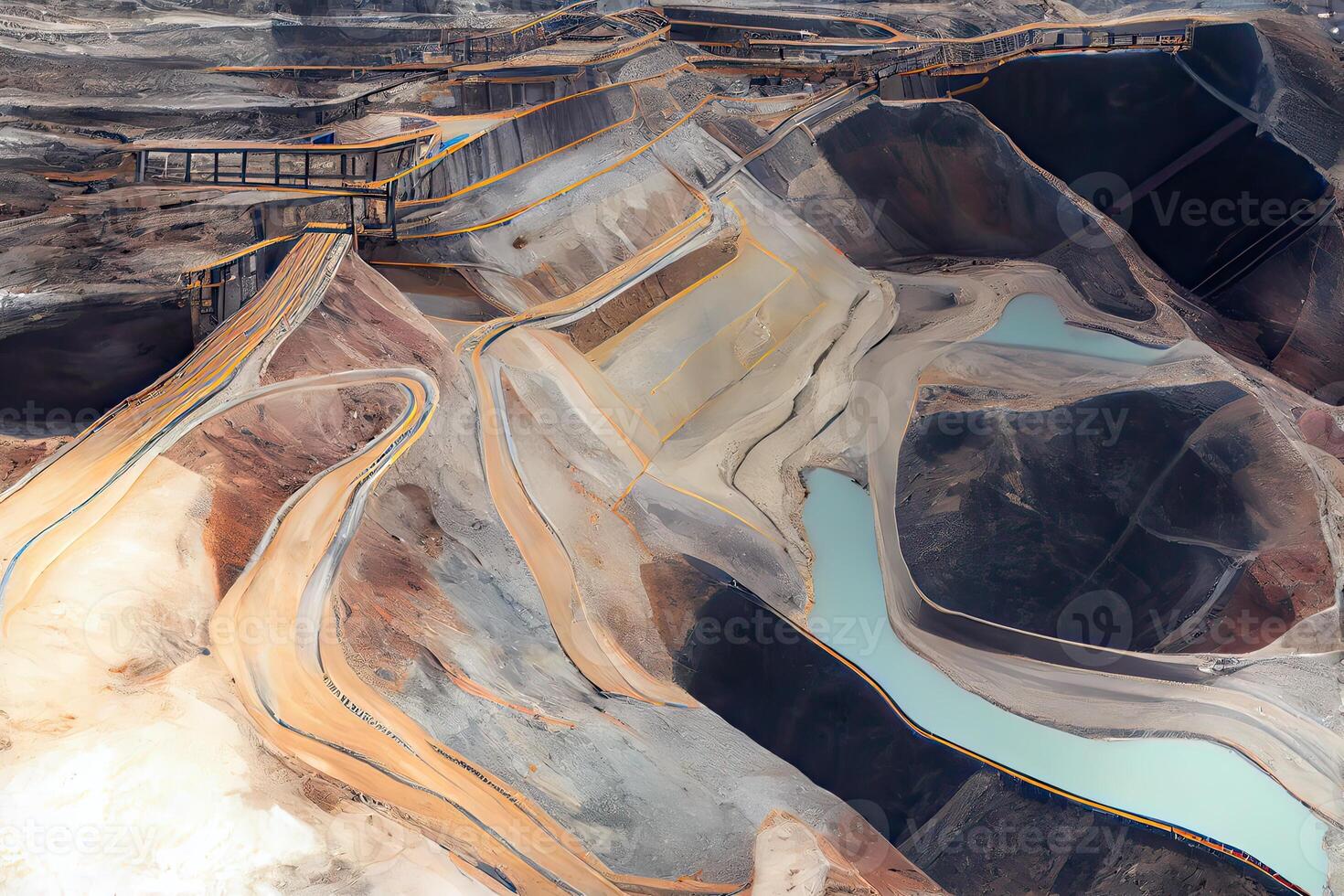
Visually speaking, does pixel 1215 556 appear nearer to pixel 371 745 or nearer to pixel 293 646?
pixel 371 745

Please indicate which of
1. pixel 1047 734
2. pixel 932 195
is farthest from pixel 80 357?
pixel 1047 734

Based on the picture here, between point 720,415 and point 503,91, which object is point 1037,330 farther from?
point 503,91

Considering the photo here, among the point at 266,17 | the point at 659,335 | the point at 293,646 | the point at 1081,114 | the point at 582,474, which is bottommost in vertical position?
the point at 293,646

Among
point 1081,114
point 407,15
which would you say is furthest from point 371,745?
point 1081,114

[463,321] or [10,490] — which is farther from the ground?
[463,321]

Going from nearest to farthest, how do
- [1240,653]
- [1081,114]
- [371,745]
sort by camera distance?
[371,745] < [1240,653] < [1081,114]

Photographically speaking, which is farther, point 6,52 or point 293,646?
point 6,52

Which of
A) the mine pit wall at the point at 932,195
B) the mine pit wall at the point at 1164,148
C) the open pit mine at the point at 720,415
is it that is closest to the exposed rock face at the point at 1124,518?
the open pit mine at the point at 720,415
